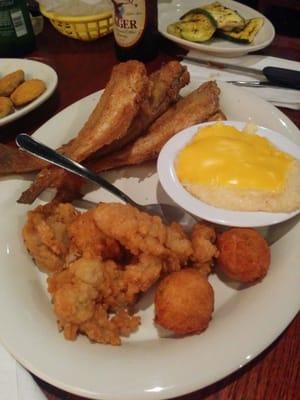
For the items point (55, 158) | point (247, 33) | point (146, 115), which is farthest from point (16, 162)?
point (247, 33)

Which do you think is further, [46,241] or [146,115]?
[146,115]

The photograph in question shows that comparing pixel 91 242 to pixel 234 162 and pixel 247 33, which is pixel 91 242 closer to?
pixel 234 162

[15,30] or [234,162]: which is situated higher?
[15,30]

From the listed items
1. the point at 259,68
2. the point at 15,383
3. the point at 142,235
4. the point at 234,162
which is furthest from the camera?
the point at 259,68

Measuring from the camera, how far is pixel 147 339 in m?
0.81


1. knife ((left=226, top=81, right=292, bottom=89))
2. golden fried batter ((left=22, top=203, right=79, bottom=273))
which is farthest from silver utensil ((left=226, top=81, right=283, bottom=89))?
golden fried batter ((left=22, top=203, right=79, bottom=273))

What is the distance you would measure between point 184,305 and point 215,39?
1.18m

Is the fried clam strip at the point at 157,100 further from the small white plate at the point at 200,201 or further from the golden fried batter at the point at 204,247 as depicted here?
the golden fried batter at the point at 204,247

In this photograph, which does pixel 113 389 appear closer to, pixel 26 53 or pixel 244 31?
pixel 244 31

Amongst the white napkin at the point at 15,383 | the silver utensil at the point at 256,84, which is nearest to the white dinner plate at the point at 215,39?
the silver utensil at the point at 256,84

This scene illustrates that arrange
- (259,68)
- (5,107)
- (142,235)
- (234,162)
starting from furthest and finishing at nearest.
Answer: (259,68)
(5,107)
(234,162)
(142,235)

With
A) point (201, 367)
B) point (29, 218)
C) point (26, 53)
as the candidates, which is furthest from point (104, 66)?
point (201, 367)

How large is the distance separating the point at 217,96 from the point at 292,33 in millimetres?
1357

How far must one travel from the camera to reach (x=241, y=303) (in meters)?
0.82
